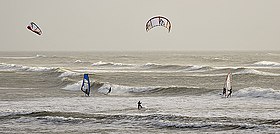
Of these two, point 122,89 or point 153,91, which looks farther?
point 122,89

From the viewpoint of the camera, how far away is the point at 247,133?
14.3m

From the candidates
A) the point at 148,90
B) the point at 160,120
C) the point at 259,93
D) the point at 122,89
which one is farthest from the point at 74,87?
the point at 160,120

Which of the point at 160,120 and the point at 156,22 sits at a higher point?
the point at 156,22

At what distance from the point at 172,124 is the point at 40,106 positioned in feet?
23.4

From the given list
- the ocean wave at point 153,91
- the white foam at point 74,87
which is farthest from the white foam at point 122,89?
the white foam at point 74,87

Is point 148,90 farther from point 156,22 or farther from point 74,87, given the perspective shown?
point 74,87

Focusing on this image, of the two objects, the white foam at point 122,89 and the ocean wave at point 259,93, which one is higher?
the ocean wave at point 259,93

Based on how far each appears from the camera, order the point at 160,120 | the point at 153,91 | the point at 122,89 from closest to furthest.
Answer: the point at 160,120 < the point at 153,91 < the point at 122,89

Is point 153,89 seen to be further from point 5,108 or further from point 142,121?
point 142,121

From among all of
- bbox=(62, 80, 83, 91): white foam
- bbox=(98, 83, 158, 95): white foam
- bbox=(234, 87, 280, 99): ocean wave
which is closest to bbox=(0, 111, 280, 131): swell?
bbox=(234, 87, 280, 99): ocean wave

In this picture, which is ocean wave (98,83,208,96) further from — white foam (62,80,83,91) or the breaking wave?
white foam (62,80,83,91)

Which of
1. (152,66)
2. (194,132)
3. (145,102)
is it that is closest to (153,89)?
(145,102)

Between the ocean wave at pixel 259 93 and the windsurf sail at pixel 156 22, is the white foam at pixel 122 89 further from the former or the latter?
the ocean wave at pixel 259 93

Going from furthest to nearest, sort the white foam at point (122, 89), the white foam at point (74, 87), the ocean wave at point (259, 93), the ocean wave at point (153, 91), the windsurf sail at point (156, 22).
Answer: the white foam at point (74, 87) → the white foam at point (122, 89) → the windsurf sail at point (156, 22) → the ocean wave at point (153, 91) → the ocean wave at point (259, 93)
